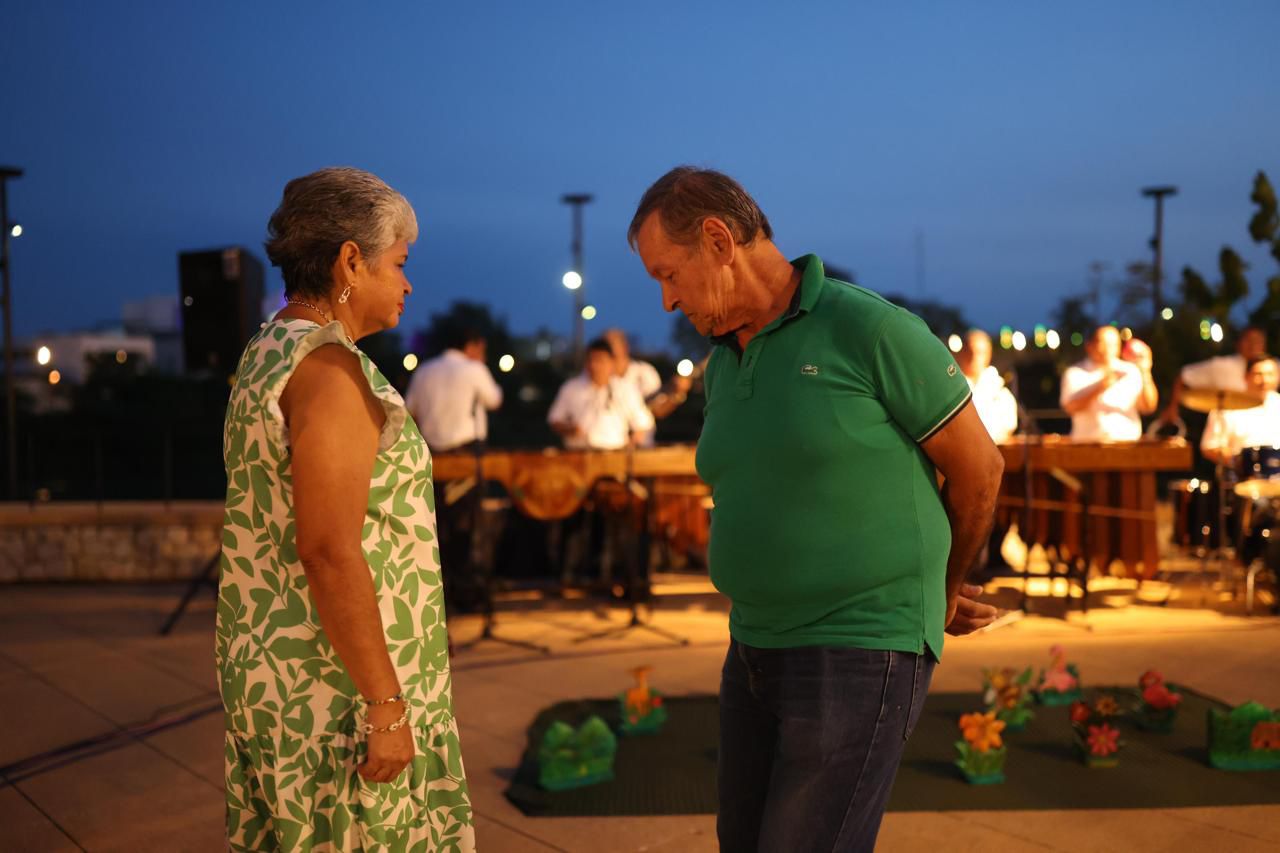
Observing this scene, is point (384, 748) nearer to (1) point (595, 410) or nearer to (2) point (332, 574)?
(2) point (332, 574)

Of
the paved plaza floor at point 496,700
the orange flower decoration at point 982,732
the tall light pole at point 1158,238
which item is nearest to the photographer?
the paved plaza floor at point 496,700

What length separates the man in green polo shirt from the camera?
1.76m

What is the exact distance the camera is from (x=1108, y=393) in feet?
26.1

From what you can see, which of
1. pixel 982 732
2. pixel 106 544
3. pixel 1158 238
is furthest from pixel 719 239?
pixel 1158 238

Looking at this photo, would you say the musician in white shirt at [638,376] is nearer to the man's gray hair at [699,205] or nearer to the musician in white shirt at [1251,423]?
the musician in white shirt at [1251,423]

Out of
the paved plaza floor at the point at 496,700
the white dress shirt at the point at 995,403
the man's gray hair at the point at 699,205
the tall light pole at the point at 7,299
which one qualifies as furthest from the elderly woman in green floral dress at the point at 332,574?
the tall light pole at the point at 7,299

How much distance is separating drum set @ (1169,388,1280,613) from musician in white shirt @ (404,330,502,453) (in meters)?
4.44

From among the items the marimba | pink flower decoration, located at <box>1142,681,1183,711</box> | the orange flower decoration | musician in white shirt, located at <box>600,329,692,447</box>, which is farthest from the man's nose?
musician in white shirt, located at <box>600,329,692,447</box>

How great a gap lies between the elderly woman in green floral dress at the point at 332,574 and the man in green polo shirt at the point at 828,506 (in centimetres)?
50

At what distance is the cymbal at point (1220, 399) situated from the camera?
7.15 metres

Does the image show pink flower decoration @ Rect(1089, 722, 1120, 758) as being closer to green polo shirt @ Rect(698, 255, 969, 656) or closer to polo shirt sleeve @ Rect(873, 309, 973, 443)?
green polo shirt @ Rect(698, 255, 969, 656)

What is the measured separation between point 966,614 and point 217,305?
6740mm

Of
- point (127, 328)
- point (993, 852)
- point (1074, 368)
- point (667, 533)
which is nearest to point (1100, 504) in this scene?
point (1074, 368)

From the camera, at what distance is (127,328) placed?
120ft
